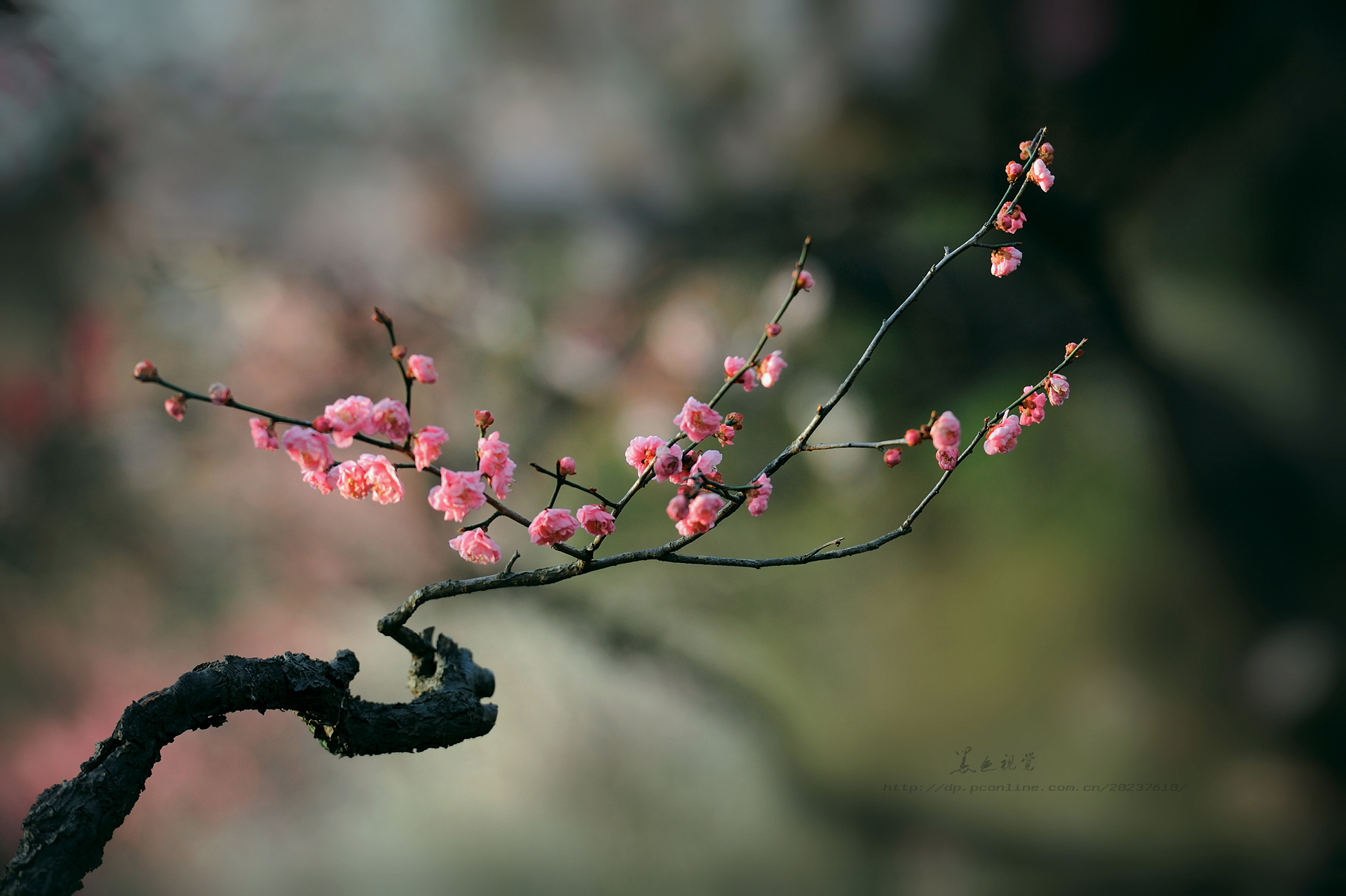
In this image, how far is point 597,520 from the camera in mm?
744

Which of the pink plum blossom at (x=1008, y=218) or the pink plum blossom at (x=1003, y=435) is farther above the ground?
the pink plum blossom at (x=1008, y=218)

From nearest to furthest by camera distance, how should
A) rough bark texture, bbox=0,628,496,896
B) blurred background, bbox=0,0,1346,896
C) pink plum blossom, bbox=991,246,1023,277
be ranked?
rough bark texture, bbox=0,628,496,896
pink plum blossom, bbox=991,246,1023,277
blurred background, bbox=0,0,1346,896

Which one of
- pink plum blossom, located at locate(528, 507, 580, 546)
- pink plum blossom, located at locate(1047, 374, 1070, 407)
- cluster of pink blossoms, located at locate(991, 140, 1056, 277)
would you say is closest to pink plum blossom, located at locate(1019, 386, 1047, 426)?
pink plum blossom, located at locate(1047, 374, 1070, 407)

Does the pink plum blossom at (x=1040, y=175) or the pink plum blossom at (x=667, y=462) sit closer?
the pink plum blossom at (x=667, y=462)

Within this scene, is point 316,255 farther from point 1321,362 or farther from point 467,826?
point 1321,362

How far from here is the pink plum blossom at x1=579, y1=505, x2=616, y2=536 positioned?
0.74 meters

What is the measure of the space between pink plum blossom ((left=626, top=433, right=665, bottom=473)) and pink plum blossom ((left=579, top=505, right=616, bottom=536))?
6cm

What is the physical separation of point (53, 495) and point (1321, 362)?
313 cm

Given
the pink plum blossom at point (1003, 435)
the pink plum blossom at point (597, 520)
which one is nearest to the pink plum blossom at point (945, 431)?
the pink plum blossom at point (1003, 435)

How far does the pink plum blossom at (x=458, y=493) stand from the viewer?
0.69 m

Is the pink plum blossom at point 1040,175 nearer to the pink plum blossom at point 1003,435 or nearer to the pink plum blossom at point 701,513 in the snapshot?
the pink plum blossom at point 1003,435

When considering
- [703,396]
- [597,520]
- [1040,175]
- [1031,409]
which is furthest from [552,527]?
[703,396]

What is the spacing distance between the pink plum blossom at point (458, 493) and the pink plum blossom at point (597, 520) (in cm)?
10

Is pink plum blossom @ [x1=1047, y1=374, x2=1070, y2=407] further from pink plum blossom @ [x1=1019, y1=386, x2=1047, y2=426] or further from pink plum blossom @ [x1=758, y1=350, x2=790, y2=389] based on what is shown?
pink plum blossom @ [x1=758, y1=350, x2=790, y2=389]
